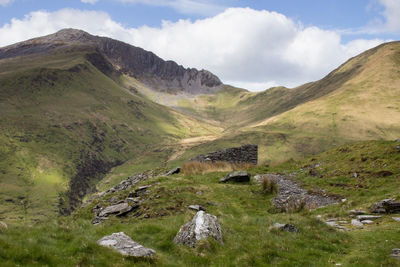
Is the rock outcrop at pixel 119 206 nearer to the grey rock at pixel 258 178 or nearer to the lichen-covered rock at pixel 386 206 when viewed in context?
the grey rock at pixel 258 178

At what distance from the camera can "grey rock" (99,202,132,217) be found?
55.2ft

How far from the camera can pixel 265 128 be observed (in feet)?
637

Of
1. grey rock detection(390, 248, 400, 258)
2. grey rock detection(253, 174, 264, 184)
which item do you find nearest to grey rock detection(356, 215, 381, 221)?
grey rock detection(390, 248, 400, 258)

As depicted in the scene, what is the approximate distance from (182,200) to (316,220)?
8306mm

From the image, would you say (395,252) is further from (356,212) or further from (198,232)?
(198,232)

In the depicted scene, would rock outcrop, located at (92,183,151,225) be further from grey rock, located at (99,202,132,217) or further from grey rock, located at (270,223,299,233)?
grey rock, located at (270,223,299,233)

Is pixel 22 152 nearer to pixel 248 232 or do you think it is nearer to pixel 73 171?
pixel 73 171

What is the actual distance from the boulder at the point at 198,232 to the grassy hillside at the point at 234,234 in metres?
0.37

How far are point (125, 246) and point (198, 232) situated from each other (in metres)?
2.69

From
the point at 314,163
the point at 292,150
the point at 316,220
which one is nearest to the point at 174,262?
the point at 316,220

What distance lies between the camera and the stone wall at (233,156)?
108 feet

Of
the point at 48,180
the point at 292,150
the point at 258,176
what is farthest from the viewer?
the point at 48,180

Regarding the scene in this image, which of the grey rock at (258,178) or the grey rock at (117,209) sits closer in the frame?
the grey rock at (117,209)

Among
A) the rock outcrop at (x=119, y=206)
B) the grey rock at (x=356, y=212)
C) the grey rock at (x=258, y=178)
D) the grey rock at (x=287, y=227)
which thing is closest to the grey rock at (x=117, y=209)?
the rock outcrop at (x=119, y=206)
